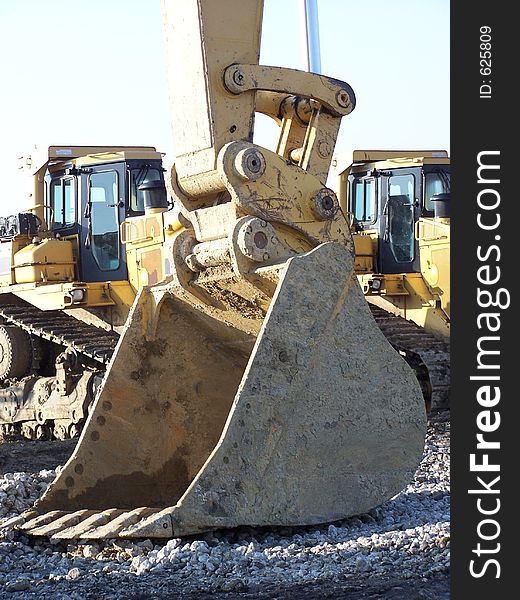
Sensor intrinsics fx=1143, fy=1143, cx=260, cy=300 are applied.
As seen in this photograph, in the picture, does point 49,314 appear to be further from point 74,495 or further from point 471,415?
point 471,415

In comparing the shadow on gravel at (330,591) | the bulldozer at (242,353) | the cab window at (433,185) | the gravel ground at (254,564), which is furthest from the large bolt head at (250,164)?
the cab window at (433,185)

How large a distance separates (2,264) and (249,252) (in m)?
9.18

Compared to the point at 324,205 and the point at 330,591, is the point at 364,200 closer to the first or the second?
the point at 324,205

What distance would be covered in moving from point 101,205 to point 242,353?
7459mm

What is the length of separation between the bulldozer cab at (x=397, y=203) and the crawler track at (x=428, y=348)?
1024 mm

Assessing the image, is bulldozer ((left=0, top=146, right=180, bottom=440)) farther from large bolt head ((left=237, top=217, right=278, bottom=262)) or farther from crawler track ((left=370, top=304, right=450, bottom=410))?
large bolt head ((left=237, top=217, right=278, bottom=262))

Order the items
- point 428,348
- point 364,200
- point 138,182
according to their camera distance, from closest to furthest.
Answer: point 428,348
point 138,182
point 364,200

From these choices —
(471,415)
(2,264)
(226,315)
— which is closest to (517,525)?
(471,415)

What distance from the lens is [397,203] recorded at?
1382 cm

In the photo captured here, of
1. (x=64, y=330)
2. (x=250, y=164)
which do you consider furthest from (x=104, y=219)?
(x=250, y=164)

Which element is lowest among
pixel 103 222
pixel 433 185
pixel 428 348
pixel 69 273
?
pixel 428 348

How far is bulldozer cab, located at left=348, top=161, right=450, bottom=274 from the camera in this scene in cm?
1365

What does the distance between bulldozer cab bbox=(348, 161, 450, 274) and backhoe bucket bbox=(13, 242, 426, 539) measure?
7.47m

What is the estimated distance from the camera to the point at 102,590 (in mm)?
4621
